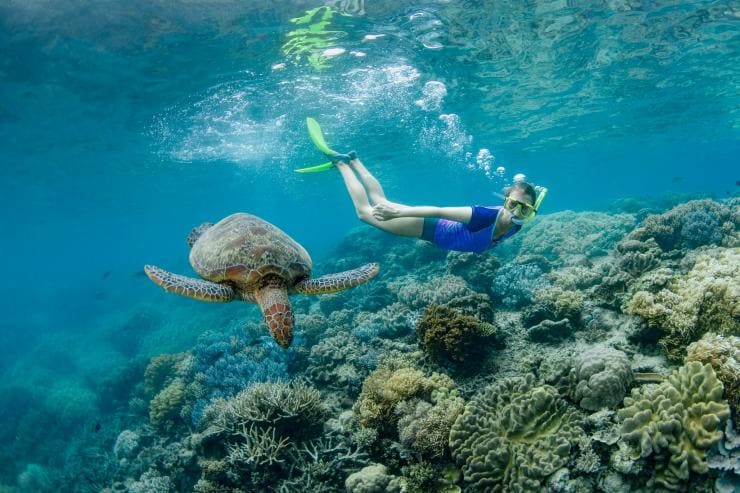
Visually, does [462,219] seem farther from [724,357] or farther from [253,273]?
[724,357]

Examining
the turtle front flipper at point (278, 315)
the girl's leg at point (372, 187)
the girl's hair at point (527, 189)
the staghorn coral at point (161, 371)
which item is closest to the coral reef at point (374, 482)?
the turtle front flipper at point (278, 315)

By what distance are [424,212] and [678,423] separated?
406cm

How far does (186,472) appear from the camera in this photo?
6.78 m

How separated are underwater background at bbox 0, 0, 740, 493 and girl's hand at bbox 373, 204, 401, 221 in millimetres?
1804

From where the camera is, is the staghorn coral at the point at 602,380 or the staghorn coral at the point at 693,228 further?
the staghorn coral at the point at 693,228

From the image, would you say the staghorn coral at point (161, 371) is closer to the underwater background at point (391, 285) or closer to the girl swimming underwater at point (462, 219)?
the underwater background at point (391, 285)

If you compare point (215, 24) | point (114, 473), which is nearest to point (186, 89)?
point (215, 24)

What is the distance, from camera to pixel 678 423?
3498 millimetres

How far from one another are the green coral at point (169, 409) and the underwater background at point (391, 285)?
5 cm

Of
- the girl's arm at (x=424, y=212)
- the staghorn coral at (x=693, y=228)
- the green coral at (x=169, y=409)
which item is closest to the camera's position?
the girl's arm at (x=424, y=212)

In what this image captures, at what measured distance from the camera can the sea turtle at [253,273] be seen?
511 centimetres

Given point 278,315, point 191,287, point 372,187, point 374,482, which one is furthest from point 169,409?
point 372,187

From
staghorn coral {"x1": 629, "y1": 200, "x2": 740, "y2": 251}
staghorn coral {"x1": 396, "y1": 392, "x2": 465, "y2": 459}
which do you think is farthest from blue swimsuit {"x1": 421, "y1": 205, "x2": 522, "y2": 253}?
staghorn coral {"x1": 629, "y1": 200, "x2": 740, "y2": 251}

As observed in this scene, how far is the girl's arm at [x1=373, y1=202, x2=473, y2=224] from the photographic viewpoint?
625cm
